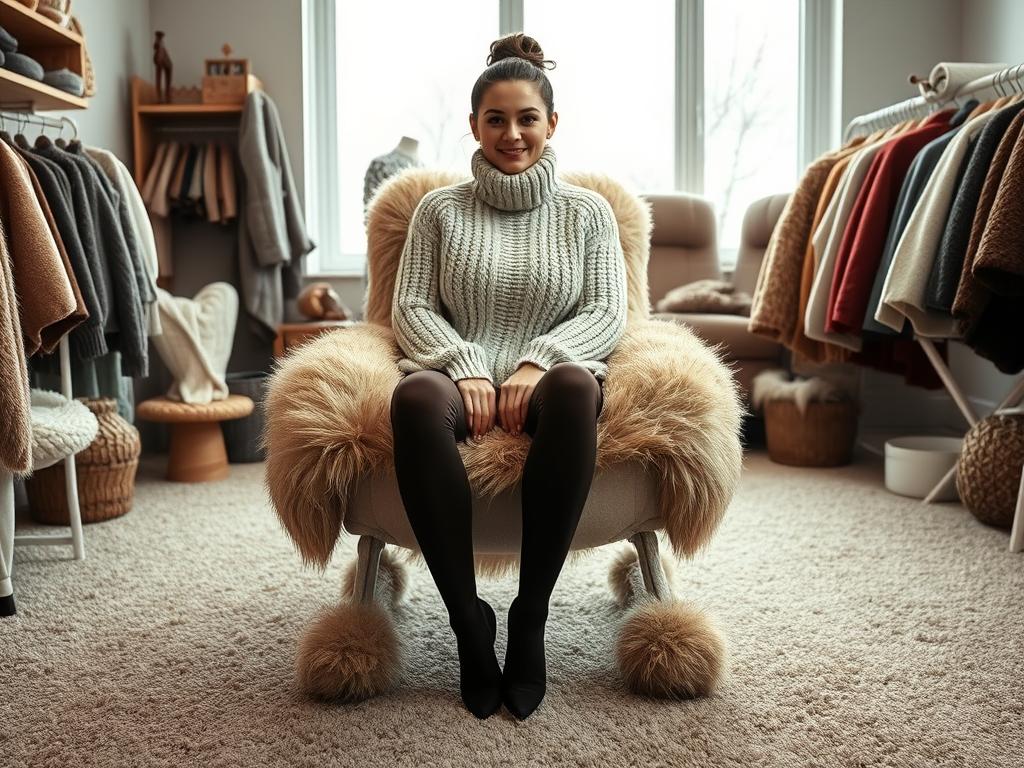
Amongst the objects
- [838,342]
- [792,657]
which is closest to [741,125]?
[838,342]

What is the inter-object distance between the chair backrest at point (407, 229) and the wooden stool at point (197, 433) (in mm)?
1358

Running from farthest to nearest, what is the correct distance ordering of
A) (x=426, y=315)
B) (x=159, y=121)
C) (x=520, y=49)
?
1. (x=159, y=121)
2. (x=520, y=49)
3. (x=426, y=315)

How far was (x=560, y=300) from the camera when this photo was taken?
5.47 feet

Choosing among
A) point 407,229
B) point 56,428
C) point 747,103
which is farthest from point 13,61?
point 747,103

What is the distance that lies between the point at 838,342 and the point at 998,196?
2.46ft

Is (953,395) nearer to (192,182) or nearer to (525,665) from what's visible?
(525,665)

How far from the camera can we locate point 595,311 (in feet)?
5.34

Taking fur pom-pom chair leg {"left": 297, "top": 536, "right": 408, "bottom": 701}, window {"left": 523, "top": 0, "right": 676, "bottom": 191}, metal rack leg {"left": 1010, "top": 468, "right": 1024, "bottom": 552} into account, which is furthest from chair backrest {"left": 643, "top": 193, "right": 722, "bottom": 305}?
fur pom-pom chair leg {"left": 297, "top": 536, "right": 408, "bottom": 701}

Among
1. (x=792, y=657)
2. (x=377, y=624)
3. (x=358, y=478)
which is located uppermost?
(x=358, y=478)

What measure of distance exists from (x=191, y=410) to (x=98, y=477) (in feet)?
1.70

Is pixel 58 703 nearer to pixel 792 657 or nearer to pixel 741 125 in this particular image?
pixel 792 657

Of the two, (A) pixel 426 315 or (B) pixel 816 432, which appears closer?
(A) pixel 426 315

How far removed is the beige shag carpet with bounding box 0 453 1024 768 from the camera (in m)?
1.24

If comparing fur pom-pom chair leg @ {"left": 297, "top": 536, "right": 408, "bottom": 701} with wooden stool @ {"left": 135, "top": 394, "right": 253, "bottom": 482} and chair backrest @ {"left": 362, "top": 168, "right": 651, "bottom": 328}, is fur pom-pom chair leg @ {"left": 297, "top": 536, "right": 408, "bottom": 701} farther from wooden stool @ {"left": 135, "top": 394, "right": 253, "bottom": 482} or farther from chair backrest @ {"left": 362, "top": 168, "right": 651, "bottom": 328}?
wooden stool @ {"left": 135, "top": 394, "right": 253, "bottom": 482}
